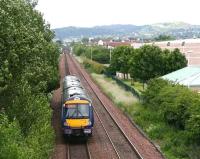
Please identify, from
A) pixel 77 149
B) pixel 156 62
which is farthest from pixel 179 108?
pixel 156 62

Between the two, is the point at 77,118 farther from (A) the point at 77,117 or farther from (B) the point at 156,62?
(B) the point at 156,62

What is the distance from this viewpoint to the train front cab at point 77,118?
28.4 meters

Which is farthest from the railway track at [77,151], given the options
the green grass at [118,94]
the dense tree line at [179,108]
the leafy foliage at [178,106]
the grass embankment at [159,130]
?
the green grass at [118,94]

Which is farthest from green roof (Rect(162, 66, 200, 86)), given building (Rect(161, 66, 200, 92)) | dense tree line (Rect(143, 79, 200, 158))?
dense tree line (Rect(143, 79, 200, 158))

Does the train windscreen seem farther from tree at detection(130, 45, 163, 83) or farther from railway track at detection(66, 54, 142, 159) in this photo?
tree at detection(130, 45, 163, 83)

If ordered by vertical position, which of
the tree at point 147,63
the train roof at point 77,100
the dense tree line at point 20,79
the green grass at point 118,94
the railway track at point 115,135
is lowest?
the green grass at point 118,94

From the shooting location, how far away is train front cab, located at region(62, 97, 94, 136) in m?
28.4

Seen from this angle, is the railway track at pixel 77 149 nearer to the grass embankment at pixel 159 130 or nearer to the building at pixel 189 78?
the grass embankment at pixel 159 130

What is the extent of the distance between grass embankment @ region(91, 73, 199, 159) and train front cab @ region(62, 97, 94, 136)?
4539 mm

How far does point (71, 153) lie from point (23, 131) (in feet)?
21.2

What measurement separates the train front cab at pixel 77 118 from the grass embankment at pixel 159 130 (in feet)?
14.9

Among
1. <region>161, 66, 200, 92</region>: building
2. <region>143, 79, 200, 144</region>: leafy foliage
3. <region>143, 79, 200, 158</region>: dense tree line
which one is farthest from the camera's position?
<region>161, 66, 200, 92</region>: building

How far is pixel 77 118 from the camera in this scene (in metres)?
28.6

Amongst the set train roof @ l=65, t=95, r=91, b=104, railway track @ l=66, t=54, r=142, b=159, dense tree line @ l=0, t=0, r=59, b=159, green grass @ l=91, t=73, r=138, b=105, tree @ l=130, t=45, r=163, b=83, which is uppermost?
dense tree line @ l=0, t=0, r=59, b=159
